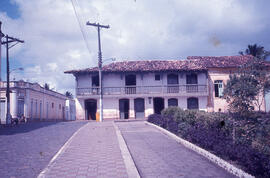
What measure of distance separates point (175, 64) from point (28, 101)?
16119mm

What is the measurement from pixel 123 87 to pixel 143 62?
4.27 meters

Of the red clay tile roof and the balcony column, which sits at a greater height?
the red clay tile roof

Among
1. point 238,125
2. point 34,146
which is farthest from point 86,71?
point 238,125

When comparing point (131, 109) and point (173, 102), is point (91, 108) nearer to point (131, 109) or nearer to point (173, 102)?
point (131, 109)

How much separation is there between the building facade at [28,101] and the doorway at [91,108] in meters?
6.06

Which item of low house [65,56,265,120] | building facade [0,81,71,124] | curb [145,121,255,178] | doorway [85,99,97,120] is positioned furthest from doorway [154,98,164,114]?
curb [145,121,255,178]

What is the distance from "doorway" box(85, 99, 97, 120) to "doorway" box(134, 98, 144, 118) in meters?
4.35

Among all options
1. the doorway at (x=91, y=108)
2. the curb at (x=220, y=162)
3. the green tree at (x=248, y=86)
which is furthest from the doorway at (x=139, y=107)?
the green tree at (x=248, y=86)

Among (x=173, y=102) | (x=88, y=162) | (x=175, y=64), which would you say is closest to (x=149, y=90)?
(x=173, y=102)

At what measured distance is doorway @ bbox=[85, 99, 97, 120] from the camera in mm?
25450

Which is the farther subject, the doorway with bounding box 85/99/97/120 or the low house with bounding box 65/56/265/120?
the doorway with bounding box 85/99/97/120

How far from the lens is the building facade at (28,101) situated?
2417 cm

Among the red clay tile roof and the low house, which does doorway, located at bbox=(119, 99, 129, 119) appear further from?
the red clay tile roof

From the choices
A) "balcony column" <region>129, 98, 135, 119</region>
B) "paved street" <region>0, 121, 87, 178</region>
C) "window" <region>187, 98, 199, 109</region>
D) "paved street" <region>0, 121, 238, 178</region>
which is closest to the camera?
"paved street" <region>0, 121, 238, 178</region>
